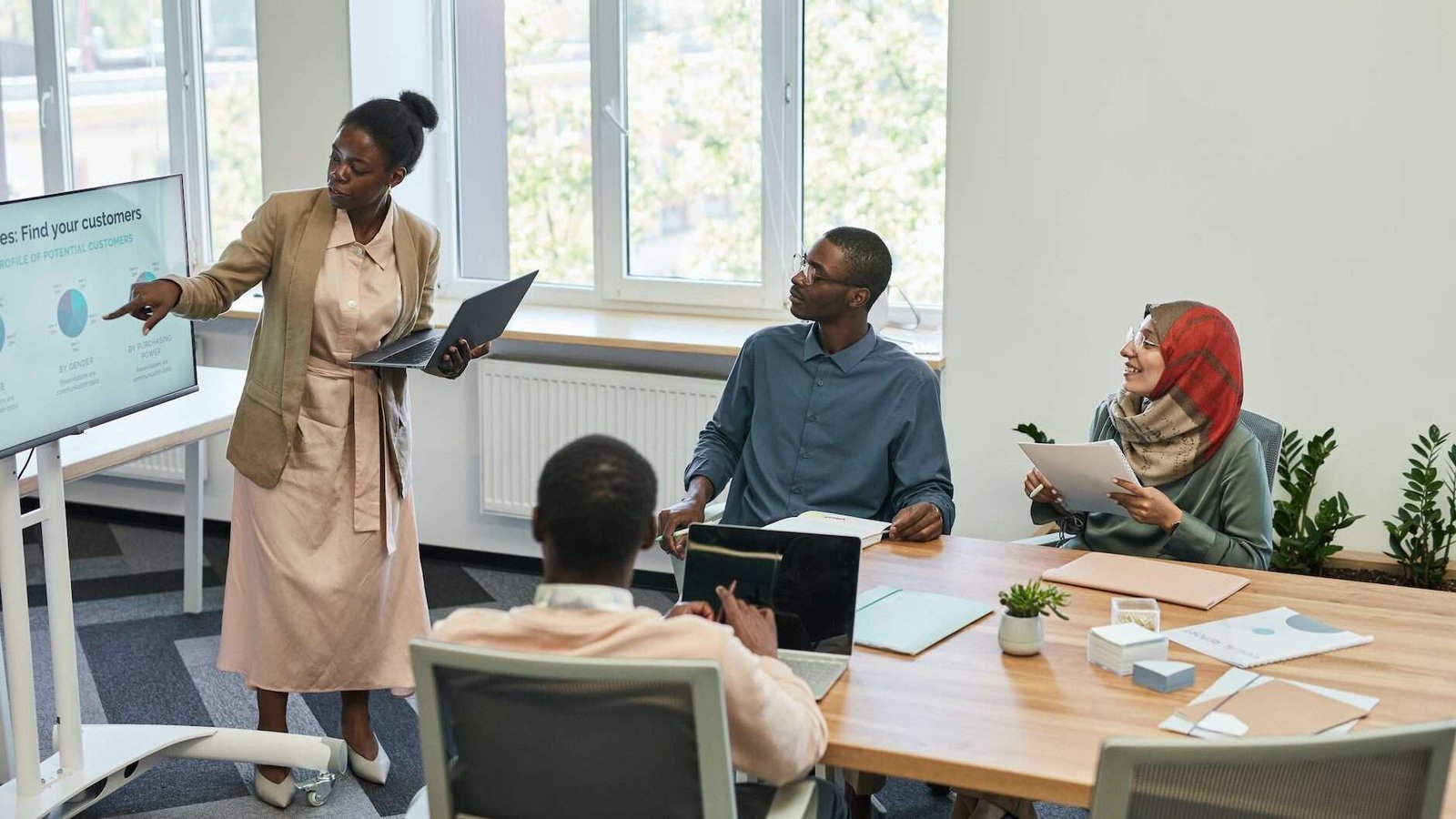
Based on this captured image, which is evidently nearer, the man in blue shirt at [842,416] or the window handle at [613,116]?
the man in blue shirt at [842,416]

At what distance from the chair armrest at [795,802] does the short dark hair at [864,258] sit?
1.27m

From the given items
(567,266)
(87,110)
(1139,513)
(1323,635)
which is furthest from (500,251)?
(1323,635)

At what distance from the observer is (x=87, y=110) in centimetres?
535

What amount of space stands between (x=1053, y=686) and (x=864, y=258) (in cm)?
114

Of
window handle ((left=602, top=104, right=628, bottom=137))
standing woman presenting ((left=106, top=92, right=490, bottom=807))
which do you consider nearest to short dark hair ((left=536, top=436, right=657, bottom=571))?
standing woman presenting ((left=106, top=92, right=490, bottom=807))

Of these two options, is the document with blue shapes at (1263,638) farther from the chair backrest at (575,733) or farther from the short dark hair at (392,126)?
the short dark hair at (392,126)

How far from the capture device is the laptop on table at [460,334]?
290cm

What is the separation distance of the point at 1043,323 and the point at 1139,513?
1.22m

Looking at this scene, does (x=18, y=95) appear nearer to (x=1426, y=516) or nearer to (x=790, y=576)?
(x=790, y=576)

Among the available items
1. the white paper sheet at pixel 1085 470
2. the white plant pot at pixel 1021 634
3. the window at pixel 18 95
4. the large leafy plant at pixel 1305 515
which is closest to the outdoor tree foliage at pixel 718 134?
the large leafy plant at pixel 1305 515

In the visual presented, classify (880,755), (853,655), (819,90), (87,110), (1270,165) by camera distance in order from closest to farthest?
(880,755) < (853,655) < (1270,165) < (819,90) < (87,110)

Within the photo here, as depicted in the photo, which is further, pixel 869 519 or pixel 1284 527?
pixel 1284 527

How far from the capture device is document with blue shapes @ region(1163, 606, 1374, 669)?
2.11m

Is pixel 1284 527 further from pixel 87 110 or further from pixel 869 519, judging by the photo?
pixel 87 110
